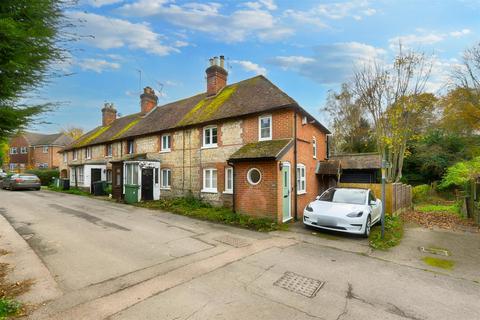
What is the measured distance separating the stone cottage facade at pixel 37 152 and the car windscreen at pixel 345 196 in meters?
52.0

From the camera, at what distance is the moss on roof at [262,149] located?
408 inches

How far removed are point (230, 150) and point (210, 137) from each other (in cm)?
179

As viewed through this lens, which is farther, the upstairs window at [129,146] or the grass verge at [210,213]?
the upstairs window at [129,146]

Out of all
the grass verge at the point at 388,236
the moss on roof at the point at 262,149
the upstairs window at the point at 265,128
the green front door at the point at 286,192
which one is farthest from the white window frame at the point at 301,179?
the grass verge at the point at 388,236

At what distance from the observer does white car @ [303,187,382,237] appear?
331 inches

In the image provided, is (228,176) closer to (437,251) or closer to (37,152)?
(437,251)

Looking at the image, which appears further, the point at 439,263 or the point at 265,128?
the point at 265,128

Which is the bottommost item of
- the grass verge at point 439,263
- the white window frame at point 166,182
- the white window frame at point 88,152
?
the grass verge at point 439,263

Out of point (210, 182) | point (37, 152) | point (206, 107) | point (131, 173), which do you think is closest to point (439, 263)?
point (210, 182)

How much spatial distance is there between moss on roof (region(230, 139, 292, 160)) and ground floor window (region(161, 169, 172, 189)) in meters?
6.56

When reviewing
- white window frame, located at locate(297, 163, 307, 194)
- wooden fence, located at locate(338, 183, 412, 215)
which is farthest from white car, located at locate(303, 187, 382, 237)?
wooden fence, located at locate(338, 183, 412, 215)

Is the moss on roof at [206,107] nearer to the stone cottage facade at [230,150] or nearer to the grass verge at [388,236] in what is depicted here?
the stone cottage facade at [230,150]

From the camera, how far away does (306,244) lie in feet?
25.6

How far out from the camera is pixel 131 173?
648 inches
